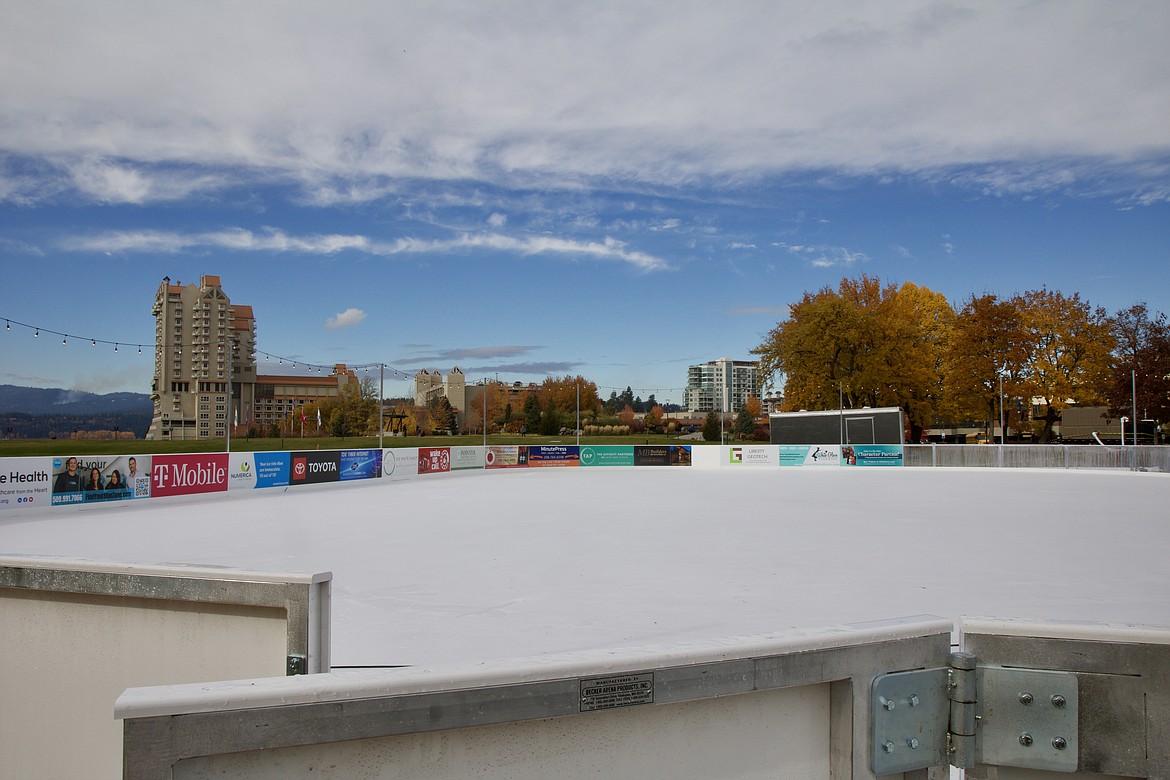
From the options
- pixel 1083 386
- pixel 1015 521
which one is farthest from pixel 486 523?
pixel 1083 386

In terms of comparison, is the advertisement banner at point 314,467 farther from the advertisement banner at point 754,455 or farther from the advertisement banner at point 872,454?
the advertisement banner at point 872,454

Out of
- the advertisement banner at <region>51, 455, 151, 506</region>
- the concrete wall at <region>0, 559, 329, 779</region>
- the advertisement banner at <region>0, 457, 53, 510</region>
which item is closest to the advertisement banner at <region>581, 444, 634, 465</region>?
the advertisement banner at <region>51, 455, 151, 506</region>

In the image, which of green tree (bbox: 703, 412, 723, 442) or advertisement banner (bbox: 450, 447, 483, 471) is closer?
advertisement banner (bbox: 450, 447, 483, 471)

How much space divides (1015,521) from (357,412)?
69980mm

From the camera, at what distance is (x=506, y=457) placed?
44500 mm

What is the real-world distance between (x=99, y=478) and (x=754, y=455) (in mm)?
32999

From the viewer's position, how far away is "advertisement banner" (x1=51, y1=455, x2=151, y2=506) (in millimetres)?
22016

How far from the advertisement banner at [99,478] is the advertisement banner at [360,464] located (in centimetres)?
889

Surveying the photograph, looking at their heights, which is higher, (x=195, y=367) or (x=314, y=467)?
(x=195, y=367)

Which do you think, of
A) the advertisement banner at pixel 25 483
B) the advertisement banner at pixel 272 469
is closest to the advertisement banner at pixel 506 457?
the advertisement banner at pixel 272 469

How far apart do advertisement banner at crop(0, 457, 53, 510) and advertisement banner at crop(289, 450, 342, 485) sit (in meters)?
8.88

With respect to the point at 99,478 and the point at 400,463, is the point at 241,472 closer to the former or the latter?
the point at 99,478

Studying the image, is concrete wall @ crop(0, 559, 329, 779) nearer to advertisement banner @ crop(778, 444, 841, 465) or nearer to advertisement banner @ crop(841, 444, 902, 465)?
advertisement banner @ crop(778, 444, 841, 465)

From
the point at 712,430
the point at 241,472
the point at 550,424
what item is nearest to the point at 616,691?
the point at 241,472
